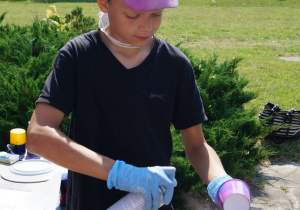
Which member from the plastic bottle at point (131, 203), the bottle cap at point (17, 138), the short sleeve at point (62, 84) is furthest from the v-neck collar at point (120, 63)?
the bottle cap at point (17, 138)

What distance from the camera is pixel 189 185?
344 centimetres

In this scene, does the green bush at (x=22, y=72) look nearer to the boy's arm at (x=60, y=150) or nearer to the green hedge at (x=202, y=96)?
the green hedge at (x=202, y=96)

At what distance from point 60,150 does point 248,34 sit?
12130 mm

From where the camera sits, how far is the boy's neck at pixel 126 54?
1619 mm

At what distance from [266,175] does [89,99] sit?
311cm

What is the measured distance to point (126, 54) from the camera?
1.64 metres

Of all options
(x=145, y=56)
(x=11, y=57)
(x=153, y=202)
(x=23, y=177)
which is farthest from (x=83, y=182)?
(x=11, y=57)

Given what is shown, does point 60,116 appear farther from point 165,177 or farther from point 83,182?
point 165,177

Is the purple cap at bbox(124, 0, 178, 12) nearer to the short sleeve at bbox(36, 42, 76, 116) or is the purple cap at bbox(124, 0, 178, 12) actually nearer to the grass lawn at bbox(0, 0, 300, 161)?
the short sleeve at bbox(36, 42, 76, 116)

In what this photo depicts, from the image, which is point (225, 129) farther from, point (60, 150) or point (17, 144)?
point (60, 150)

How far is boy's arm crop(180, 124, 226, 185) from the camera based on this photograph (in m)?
1.73

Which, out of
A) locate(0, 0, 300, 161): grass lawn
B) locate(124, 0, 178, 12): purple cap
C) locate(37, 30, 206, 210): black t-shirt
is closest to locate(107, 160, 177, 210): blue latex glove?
locate(37, 30, 206, 210): black t-shirt

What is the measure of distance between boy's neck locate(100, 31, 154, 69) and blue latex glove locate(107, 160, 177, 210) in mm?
388

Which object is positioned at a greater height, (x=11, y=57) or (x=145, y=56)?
(x=145, y=56)
